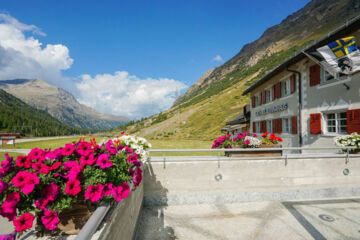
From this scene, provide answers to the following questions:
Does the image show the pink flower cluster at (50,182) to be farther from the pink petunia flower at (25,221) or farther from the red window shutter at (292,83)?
the red window shutter at (292,83)

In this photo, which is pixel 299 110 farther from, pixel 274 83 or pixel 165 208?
pixel 165 208

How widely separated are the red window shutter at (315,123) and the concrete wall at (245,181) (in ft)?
18.2

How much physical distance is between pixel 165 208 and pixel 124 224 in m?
2.92

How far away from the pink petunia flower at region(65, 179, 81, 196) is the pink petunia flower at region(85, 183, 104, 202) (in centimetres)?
12

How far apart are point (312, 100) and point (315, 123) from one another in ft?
4.78

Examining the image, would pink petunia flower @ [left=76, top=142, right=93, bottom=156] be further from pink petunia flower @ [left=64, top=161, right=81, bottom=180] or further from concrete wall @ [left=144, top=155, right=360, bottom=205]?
concrete wall @ [left=144, top=155, right=360, bottom=205]

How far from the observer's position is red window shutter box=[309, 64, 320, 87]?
36.4 ft

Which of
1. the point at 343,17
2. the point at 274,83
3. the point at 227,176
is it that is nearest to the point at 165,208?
the point at 227,176

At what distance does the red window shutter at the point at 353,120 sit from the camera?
8969 millimetres

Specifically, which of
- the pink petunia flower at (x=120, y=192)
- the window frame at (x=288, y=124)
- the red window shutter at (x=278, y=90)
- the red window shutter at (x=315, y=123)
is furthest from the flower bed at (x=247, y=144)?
the red window shutter at (x=278, y=90)

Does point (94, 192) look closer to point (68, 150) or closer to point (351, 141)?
point (68, 150)

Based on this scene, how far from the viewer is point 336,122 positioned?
1042 cm

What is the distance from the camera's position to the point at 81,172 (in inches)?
93.3

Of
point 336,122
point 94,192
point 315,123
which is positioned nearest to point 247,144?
point 94,192
